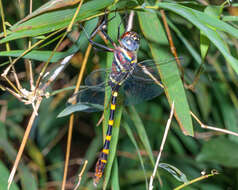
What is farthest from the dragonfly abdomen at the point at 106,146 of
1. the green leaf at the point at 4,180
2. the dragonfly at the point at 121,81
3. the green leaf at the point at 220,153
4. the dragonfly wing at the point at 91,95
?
the green leaf at the point at 220,153

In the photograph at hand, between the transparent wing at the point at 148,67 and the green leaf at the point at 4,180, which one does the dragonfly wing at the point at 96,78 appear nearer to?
the transparent wing at the point at 148,67

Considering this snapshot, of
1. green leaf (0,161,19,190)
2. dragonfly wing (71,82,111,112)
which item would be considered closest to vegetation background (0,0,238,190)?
green leaf (0,161,19,190)

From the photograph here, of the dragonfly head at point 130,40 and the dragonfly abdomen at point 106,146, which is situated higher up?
the dragonfly head at point 130,40

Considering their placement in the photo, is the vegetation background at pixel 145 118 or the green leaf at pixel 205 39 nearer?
the green leaf at pixel 205 39

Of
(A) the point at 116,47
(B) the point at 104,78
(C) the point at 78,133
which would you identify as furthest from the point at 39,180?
(A) the point at 116,47

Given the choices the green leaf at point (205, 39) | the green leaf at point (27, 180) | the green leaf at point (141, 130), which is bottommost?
the green leaf at point (27, 180)

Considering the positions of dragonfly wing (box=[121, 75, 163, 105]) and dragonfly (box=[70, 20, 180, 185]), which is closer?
dragonfly (box=[70, 20, 180, 185])

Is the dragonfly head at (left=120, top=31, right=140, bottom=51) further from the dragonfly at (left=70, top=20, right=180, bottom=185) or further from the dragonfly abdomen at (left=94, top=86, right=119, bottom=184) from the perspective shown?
the dragonfly abdomen at (left=94, top=86, right=119, bottom=184)
